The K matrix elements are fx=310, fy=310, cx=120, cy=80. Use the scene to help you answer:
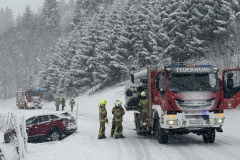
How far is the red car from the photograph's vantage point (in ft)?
52.7

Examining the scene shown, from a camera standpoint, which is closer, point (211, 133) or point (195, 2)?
point (211, 133)

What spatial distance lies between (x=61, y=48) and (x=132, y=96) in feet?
147

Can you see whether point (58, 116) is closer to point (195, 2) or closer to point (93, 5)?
point (195, 2)

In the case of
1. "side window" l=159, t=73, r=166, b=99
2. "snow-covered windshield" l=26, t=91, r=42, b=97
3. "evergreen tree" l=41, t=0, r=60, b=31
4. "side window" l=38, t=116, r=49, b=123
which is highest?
"evergreen tree" l=41, t=0, r=60, b=31

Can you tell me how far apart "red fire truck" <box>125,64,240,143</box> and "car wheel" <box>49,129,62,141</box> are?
5.86 m

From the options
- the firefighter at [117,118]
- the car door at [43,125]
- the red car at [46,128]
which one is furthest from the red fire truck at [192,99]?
the car door at [43,125]

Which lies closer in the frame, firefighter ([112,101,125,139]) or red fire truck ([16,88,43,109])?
firefighter ([112,101,125,139])

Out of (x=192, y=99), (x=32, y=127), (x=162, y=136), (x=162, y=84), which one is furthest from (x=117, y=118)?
(x=32, y=127)

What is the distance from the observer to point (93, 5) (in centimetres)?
7638

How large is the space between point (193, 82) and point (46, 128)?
822cm

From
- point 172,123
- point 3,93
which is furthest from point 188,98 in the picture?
point 3,93

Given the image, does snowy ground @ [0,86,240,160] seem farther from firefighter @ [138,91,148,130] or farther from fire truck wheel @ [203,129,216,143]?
firefighter @ [138,91,148,130]

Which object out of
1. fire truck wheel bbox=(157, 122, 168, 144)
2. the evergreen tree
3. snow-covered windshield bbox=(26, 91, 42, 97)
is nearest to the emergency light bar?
fire truck wheel bbox=(157, 122, 168, 144)

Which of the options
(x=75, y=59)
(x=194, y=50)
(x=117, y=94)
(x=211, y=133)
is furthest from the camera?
(x=75, y=59)
